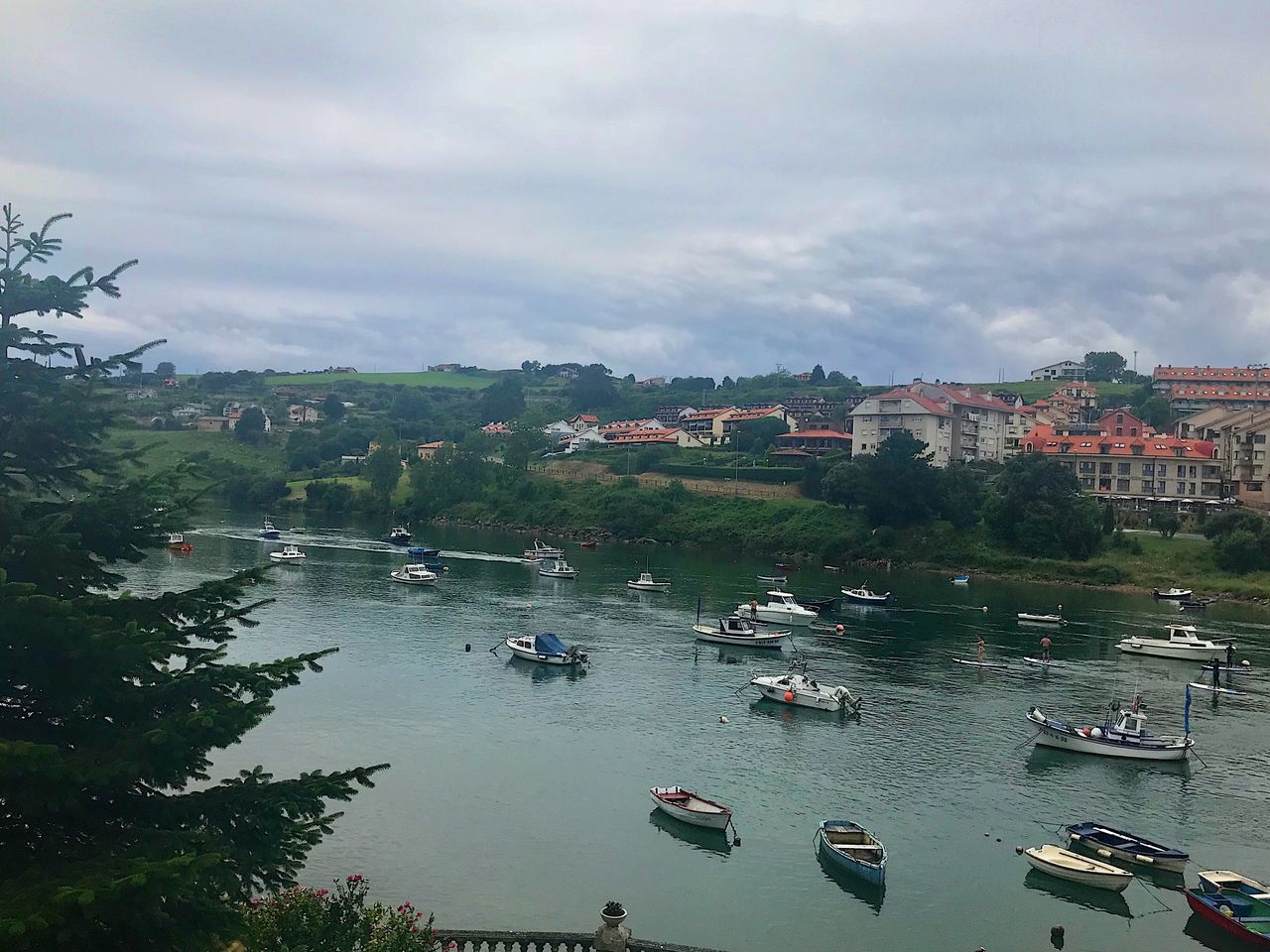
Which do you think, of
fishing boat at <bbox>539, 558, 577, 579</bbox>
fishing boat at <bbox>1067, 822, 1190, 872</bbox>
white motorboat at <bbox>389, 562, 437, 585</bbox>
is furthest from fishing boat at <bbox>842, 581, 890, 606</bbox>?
fishing boat at <bbox>1067, 822, 1190, 872</bbox>

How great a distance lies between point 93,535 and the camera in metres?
15.6

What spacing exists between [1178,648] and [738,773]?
133 ft

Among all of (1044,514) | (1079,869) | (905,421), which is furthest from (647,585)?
(905,421)

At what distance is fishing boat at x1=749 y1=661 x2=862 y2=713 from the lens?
51.1 metres

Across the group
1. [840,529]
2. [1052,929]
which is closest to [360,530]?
[840,529]

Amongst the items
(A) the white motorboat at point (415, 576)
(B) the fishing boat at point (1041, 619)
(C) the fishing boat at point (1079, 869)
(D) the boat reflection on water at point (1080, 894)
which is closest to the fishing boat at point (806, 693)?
(C) the fishing boat at point (1079, 869)

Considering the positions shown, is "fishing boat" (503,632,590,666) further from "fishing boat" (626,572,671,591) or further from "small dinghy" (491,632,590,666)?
"fishing boat" (626,572,671,591)

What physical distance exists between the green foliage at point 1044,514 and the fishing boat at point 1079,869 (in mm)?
78518

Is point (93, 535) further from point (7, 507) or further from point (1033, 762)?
point (1033, 762)

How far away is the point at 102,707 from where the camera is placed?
14.8m

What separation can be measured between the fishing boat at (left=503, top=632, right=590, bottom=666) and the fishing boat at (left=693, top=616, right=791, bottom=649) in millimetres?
10473

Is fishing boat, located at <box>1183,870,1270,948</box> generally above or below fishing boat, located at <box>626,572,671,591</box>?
below

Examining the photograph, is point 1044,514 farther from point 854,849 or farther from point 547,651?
point 854,849

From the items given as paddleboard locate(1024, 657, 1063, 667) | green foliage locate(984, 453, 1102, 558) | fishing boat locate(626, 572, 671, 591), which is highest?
green foliage locate(984, 453, 1102, 558)
